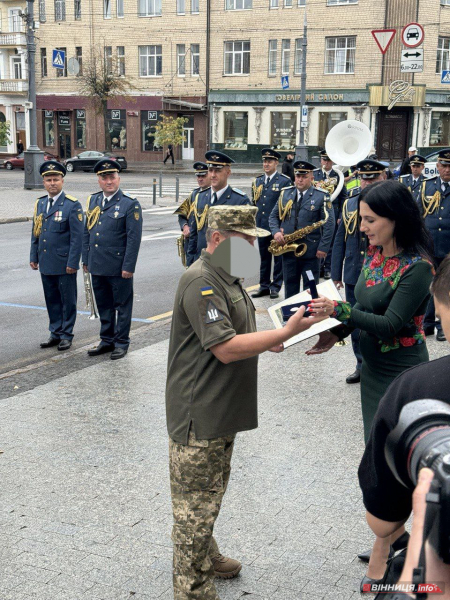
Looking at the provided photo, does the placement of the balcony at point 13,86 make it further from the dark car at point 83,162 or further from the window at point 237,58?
the window at point 237,58

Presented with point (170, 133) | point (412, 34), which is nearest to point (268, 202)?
point (412, 34)

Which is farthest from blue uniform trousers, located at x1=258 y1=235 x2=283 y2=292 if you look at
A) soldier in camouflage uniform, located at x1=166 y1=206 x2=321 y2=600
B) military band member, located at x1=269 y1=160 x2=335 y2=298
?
soldier in camouflage uniform, located at x1=166 y1=206 x2=321 y2=600

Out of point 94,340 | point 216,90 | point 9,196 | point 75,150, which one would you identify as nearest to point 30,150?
point 9,196

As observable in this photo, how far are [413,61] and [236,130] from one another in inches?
753

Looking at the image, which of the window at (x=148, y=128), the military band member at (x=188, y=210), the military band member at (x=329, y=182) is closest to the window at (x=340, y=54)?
the window at (x=148, y=128)

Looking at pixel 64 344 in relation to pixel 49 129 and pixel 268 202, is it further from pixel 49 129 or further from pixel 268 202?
pixel 49 129

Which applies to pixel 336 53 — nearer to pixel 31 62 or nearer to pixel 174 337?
pixel 31 62

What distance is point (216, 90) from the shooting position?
4725 centimetres

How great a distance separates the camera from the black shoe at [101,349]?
313 inches

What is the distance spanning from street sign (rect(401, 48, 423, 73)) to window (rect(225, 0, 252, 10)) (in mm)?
16100

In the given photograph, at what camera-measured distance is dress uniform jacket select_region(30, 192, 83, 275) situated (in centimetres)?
830

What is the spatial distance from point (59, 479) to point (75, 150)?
165 ft

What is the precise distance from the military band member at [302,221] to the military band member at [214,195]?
755mm

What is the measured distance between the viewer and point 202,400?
327cm
